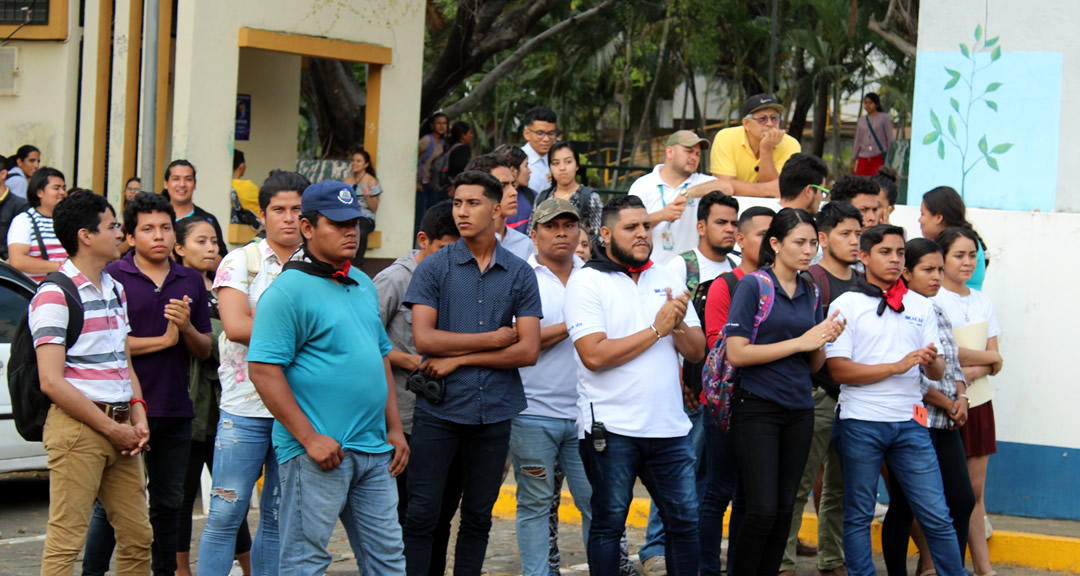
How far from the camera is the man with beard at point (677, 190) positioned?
25.1 ft

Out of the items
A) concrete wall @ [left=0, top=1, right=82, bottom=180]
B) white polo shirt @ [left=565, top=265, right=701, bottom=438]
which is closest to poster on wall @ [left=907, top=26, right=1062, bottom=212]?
white polo shirt @ [left=565, top=265, right=701, bottom=438]

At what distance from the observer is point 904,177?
12523 mm

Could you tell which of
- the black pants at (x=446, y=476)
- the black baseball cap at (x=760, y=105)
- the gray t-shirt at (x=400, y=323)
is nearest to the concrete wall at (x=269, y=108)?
the black baseball cap at (x=760, y=105)

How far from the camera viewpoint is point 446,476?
5418 mm

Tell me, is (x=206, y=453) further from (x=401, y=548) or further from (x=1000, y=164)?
(x=1000, y=164)

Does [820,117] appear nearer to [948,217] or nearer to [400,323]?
[948,217]

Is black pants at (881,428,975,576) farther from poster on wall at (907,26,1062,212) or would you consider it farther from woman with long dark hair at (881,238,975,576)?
poster on wall at (907,26,1062,212)

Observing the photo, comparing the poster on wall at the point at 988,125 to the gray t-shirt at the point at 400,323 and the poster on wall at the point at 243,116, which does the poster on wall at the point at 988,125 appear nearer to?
the gray t-shirt at the point at 400,323

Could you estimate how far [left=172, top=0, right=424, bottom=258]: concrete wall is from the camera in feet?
40.8

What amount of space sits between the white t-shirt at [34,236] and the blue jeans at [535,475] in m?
4.86

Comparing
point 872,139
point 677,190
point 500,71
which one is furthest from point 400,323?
point 500,71

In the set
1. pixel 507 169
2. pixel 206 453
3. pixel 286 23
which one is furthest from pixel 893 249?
pixel 286 23

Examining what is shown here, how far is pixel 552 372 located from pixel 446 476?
769 millimetres

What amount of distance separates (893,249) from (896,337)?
45 centimetres
